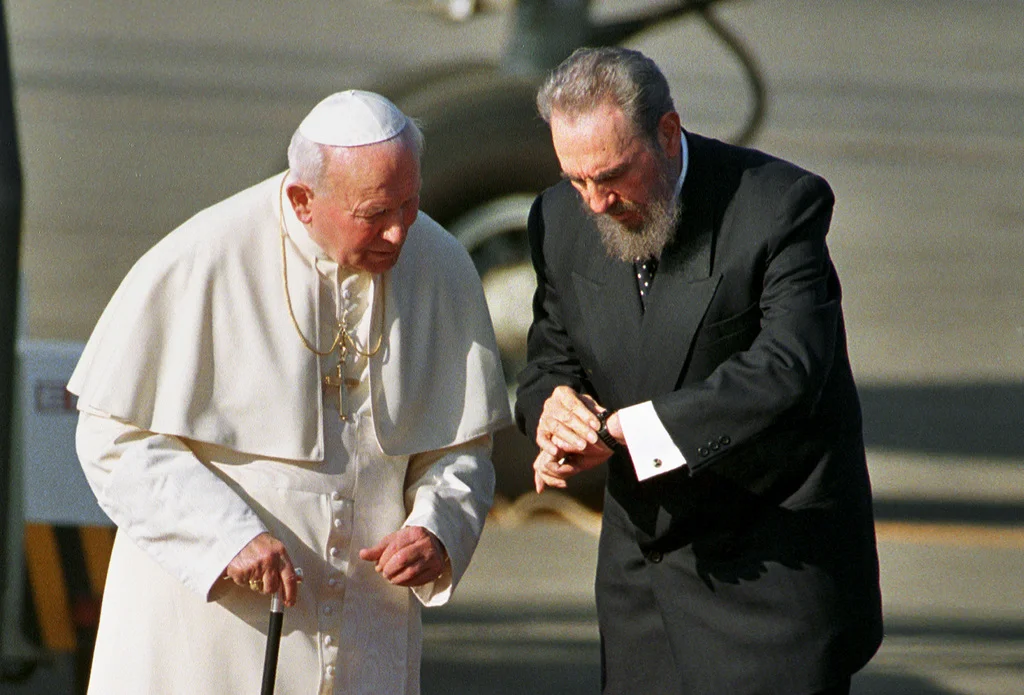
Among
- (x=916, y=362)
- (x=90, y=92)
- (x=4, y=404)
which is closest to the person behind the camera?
(x=4, y=404)

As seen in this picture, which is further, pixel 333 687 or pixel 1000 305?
pixel 1000 305

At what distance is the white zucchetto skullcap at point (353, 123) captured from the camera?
9.76ft

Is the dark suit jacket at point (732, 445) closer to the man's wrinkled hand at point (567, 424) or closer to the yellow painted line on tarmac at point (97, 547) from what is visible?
the man's wrinkled hand at point (567, 424)

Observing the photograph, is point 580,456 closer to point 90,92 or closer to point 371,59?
point 371,59

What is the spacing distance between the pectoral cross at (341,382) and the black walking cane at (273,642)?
1.03 ft

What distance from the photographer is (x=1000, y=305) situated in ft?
33.0

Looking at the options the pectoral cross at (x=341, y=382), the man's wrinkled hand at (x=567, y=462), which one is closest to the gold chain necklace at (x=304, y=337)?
the pectoral cross at (x=341, y=382)

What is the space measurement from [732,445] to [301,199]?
0.85m

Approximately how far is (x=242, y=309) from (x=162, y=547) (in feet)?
1.45

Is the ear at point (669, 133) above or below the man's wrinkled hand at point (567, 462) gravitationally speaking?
above

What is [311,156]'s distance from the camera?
2.99 m

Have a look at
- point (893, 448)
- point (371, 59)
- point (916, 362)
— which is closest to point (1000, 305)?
point (916, 362)

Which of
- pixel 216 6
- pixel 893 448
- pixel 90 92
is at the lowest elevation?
pixel 893 448

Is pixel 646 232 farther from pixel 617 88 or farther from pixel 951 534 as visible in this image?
pixel 951 534
